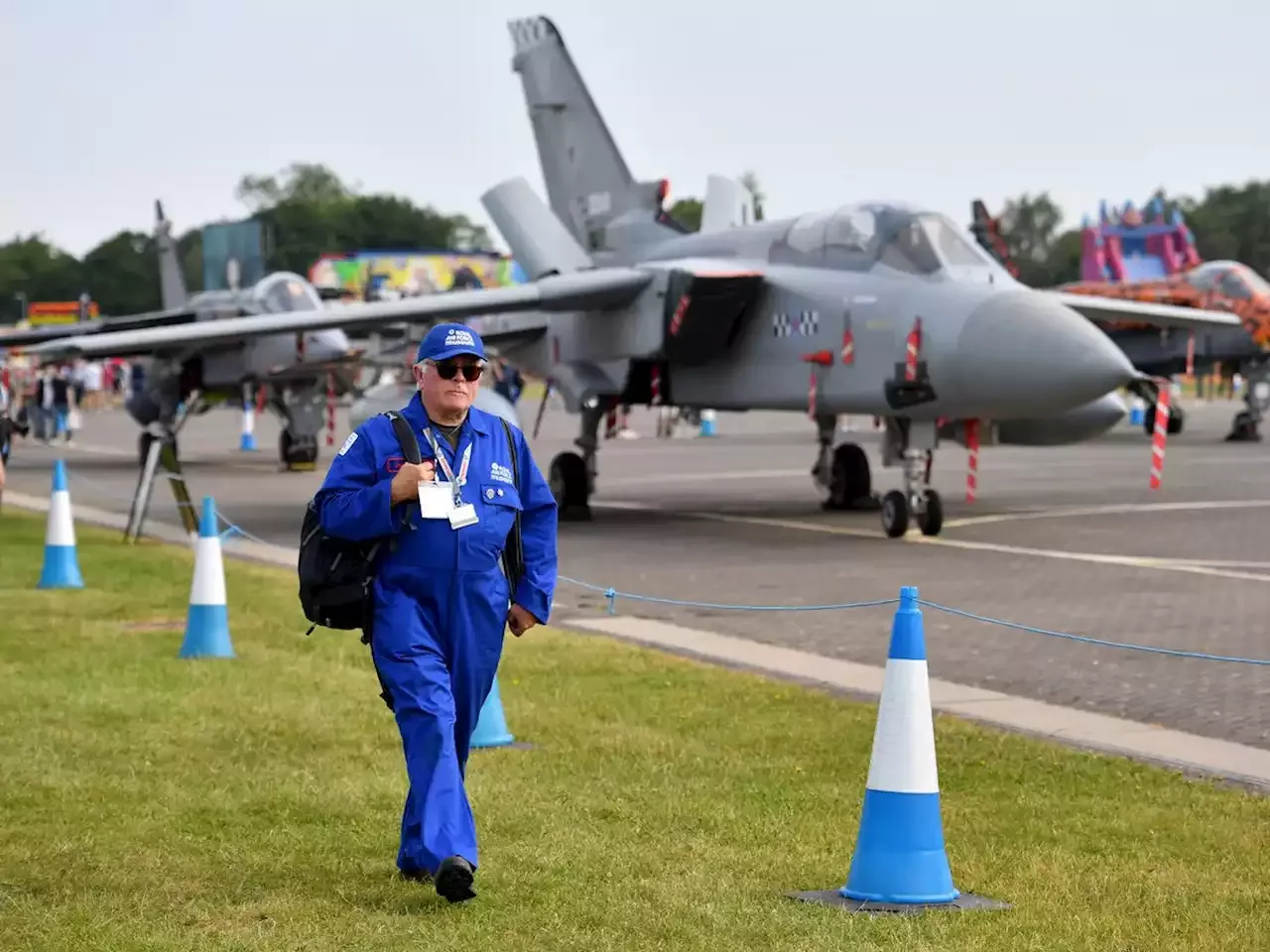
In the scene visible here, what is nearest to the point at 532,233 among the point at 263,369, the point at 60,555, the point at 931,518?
the point at 931,518

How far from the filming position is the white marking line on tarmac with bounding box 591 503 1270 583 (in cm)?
1619

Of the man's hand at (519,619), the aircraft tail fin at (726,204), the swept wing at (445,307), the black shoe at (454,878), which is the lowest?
the black shoe at (454,878)

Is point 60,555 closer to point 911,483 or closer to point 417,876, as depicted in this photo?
point 911,483

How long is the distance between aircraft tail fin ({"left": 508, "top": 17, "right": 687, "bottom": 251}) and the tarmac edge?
34.0 feet

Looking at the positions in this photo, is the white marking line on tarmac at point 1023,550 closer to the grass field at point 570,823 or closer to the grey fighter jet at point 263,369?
the grass field at point 570,823

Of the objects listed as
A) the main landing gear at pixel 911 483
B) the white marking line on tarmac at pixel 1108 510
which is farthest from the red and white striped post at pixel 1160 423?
the white marking line on tarmac at pixel 1108 510

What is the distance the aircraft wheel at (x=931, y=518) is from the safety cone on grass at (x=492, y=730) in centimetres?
1034

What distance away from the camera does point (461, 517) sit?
20.9ft

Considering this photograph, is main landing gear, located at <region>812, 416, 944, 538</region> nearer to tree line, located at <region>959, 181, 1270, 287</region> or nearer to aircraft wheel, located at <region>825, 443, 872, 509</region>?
aircraft wheel, located at <region>825, 443, 872, 509</region>

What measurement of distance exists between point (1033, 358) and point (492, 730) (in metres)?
9.39

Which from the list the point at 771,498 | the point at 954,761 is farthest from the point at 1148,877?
the point at 771,498

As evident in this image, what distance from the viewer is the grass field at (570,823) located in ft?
19.6

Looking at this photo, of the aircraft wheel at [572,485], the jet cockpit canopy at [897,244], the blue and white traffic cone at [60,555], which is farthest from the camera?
the aircraft wheel at [572,485]

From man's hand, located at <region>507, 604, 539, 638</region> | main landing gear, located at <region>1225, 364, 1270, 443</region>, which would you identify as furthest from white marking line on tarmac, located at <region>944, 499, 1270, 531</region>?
main landing gear, located at <region>1225, 364, 1270, 443</region>
